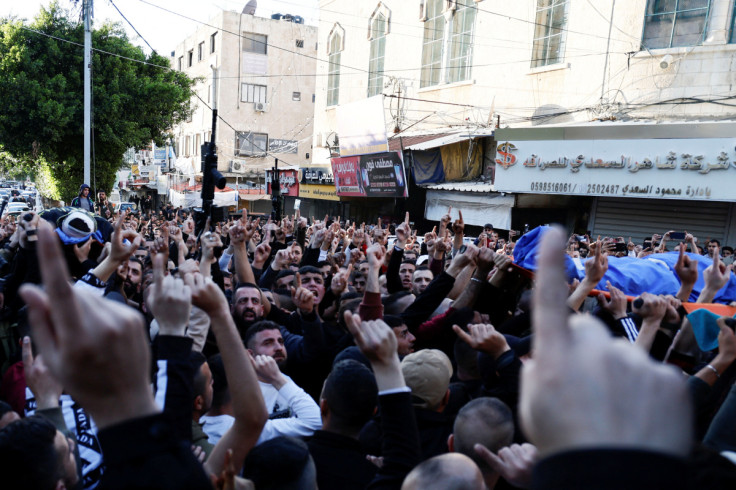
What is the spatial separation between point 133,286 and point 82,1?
1301 centimetres

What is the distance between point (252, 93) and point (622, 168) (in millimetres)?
28168

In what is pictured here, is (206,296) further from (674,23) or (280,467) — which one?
(674,23)

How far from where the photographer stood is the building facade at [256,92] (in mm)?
35219

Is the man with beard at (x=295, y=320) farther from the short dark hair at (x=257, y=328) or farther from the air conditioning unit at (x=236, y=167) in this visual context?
the air conditioning unit at (x=236, y=167)

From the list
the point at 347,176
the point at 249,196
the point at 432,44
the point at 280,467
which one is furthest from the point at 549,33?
the point at 249,196

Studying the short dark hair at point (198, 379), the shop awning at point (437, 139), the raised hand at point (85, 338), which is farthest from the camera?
the shop awning at point (437, 139)

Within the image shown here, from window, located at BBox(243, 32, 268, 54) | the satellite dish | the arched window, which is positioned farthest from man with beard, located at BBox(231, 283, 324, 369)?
the satellite dish

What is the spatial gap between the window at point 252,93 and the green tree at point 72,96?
14.5 meters

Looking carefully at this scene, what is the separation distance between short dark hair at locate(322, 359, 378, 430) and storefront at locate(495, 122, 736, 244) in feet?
39.0

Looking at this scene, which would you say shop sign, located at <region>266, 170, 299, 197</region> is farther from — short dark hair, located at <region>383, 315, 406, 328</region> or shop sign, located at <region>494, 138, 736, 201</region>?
short dark hair, located at <region>383, 315, 406, 328</region>

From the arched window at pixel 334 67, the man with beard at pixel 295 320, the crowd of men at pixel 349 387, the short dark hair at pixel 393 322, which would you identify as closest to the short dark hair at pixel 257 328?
the crowd of men at pixel 349 387

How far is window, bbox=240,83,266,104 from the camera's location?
119 ft

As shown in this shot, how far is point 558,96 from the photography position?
15320mm

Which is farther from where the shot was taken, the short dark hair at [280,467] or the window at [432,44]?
the window at [432,44]
